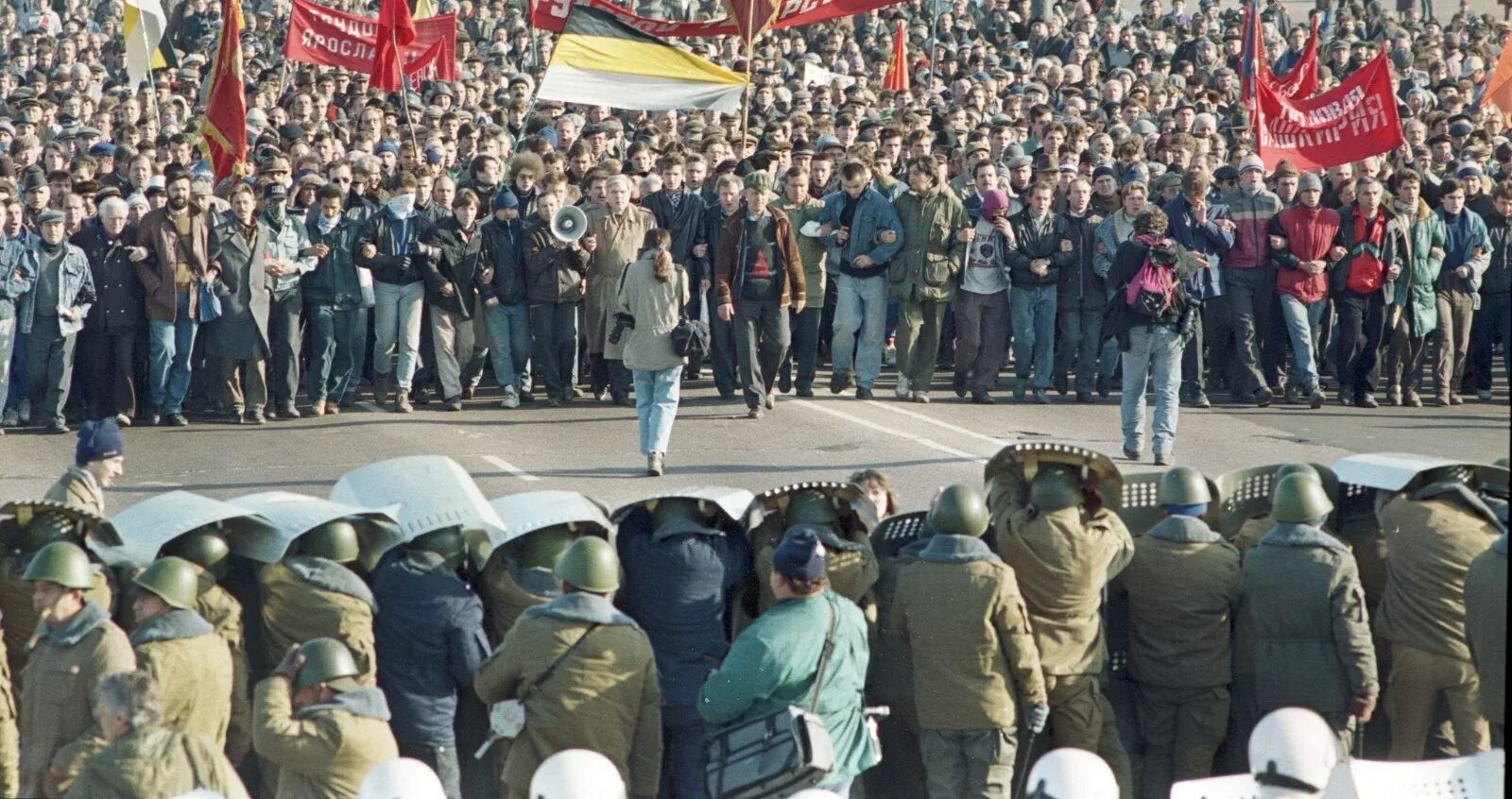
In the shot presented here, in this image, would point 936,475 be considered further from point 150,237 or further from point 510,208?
point 150,237

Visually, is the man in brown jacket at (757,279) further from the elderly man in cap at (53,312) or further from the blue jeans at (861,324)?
the elderly man in cap at (53,312)

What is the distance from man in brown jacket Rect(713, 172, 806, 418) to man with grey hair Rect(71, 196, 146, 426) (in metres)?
4.17

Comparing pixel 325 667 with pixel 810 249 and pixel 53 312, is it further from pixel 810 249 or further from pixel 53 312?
pixel 810 249

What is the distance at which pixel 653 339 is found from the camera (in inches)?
526

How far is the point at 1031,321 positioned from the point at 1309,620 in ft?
26.4

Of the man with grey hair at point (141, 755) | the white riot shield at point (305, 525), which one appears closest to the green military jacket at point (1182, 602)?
the white riot shield at point (305, 525)

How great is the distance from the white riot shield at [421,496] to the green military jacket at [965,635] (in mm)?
1579

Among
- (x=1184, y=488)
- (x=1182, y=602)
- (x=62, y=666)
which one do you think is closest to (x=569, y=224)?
(x=1184, y=488)

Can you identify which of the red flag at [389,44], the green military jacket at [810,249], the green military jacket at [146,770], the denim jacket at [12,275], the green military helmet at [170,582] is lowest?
the green military jacket at [146,770]

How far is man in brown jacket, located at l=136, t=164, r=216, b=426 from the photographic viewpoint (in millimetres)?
14758

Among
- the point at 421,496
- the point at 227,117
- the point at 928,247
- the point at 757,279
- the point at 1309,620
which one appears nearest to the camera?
the point at 421,496

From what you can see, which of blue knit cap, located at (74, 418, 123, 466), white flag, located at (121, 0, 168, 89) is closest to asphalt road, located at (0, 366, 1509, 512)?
blue knit cap, located at (74, 418, 123, 466)

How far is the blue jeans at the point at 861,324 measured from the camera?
15961 mm

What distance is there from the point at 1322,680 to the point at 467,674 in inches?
130
